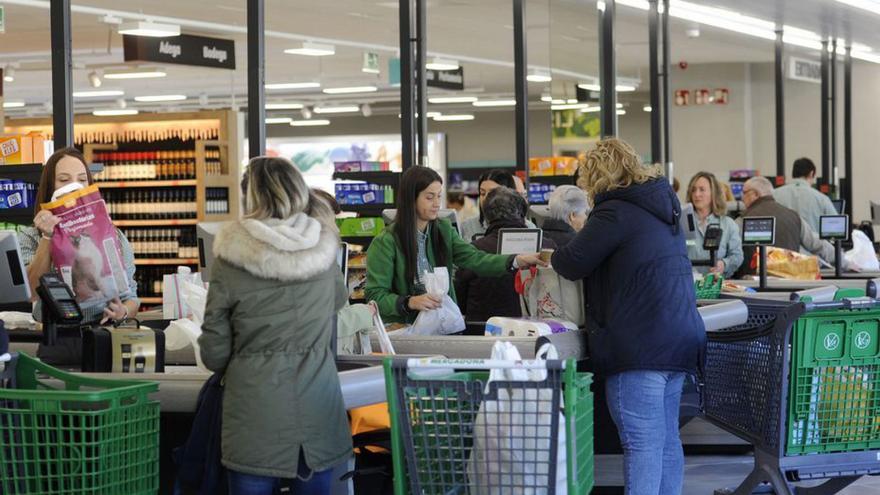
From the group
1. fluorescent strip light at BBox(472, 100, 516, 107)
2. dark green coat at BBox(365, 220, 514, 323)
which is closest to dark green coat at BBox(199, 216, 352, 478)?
dark green coat at BBox(365, 220, 514, 323)

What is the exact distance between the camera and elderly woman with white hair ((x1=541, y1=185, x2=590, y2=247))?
624cm

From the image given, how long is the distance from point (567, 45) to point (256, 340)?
33.9 feet

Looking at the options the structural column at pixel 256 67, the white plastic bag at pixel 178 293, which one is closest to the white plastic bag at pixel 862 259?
the structural column at pixel 256 67

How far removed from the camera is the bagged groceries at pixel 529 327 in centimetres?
432

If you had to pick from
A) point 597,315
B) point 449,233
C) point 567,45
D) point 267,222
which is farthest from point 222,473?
point 567,45

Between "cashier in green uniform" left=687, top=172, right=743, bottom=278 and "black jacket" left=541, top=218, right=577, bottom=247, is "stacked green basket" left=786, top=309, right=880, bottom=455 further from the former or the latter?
"cashier in green uniform" left=687, top=172, right=743, bottom=278

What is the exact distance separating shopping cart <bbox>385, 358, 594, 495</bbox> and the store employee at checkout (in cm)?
156

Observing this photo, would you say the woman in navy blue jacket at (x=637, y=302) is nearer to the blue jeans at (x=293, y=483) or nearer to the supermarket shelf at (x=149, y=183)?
the blue jeans at (x=293, y=483)

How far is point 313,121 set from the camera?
31453mm

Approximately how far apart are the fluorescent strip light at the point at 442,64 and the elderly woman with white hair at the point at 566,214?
11.3 metres

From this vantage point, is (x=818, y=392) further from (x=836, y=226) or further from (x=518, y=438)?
(x=836, y=226)

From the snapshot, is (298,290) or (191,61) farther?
(191,61)

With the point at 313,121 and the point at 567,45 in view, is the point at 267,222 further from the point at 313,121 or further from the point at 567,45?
the point at 313,121

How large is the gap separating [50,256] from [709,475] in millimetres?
3480
